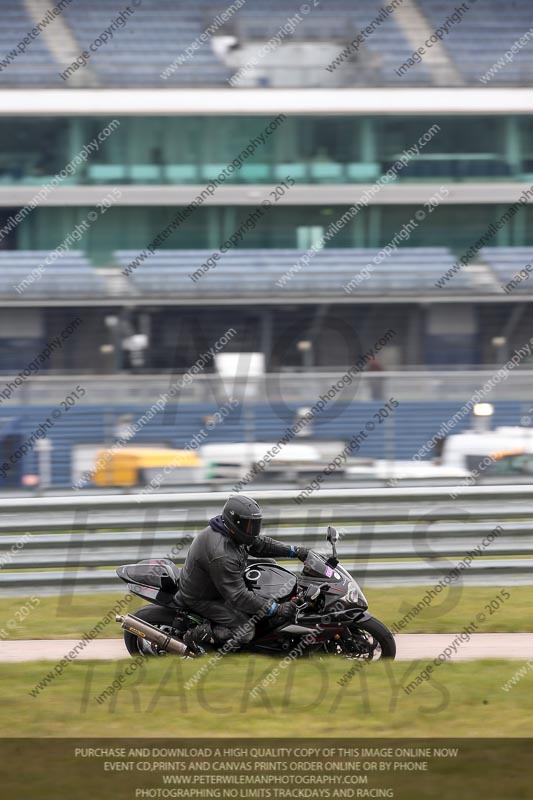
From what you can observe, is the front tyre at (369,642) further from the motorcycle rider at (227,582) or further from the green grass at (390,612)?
the green grass at (390,612)

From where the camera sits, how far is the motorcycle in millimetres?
6391

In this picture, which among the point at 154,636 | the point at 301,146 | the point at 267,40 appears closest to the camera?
the point at 154,636

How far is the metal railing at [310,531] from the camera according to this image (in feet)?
27.5

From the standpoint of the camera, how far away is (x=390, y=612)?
26.3 feet

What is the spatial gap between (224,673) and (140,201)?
17442 millimetres

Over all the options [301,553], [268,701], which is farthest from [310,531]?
[268,701]

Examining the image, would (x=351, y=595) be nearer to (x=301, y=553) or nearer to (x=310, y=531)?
(x=301, y=553)

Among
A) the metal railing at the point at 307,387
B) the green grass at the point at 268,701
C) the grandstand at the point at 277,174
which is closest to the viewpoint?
the green grass at the point at 268,701

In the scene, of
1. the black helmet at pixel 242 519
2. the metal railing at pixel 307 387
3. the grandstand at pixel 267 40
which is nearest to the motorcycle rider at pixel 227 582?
the black helmet at pixel 242 519

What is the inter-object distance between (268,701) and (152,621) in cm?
131

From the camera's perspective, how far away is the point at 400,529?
845 centimetres

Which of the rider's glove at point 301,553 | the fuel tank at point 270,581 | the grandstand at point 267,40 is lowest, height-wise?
the fuel tank at point 270,581

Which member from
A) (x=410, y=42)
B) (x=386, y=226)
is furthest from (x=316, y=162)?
(x=410, y=42)

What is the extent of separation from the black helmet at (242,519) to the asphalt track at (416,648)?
1174 millimetres
